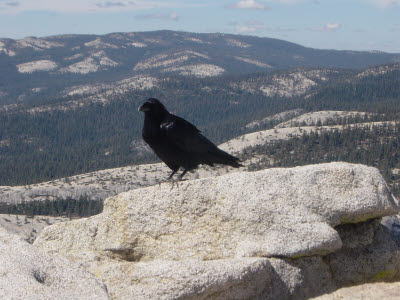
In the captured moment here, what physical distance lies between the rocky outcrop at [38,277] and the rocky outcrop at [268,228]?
1379 mm

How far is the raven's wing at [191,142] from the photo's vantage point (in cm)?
1195

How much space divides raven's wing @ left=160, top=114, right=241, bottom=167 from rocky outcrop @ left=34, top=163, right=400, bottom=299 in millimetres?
869


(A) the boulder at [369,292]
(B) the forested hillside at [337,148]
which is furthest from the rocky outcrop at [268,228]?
(B) the forested hillside at [337,148]

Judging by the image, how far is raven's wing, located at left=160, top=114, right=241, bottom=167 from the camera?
11.9 m

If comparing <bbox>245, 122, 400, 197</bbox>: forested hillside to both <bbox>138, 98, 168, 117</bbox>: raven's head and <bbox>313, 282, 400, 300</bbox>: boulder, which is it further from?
<bbox>138, 98, 168, 117</bbox>: raven's head

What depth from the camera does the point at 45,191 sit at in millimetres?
137375

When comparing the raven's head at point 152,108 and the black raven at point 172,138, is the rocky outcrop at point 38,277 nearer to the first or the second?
the black raven at point 172,138

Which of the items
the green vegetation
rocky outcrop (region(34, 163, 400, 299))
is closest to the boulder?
rocky outcrop (region(34, 163, 400, 299))

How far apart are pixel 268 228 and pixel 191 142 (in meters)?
2.93

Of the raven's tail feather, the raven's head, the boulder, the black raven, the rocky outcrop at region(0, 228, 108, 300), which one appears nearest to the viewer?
the rocky outcrop at region(0, 228, 108, 300)

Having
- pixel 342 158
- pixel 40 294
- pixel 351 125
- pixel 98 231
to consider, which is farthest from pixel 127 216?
pixel 351 125

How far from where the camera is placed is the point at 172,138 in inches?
470

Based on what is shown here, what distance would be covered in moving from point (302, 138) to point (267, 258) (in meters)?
139

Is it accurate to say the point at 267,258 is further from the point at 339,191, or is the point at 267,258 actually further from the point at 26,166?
the point at 26,166
